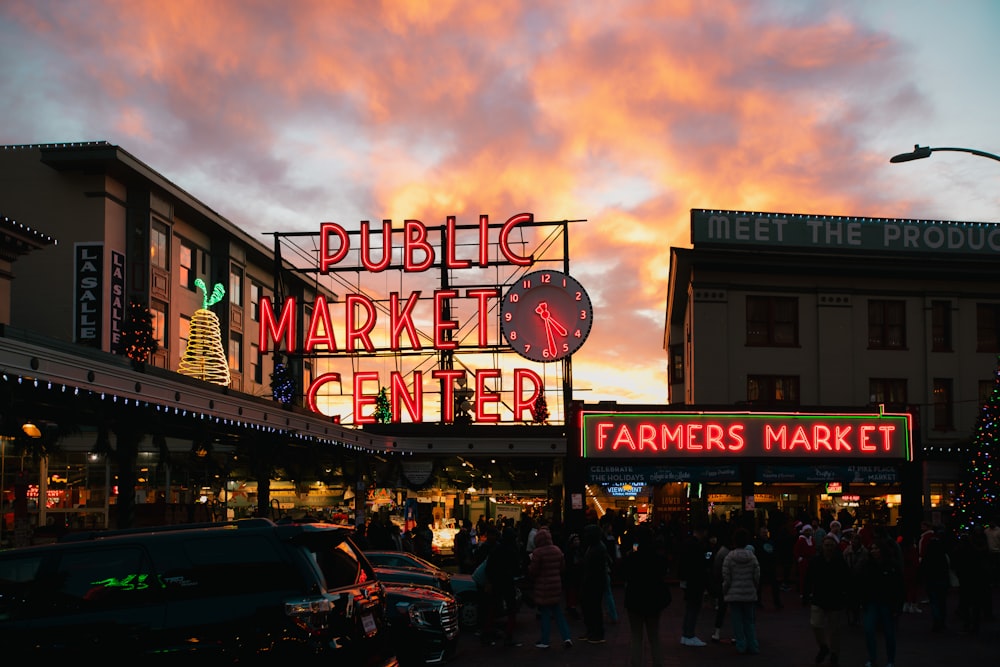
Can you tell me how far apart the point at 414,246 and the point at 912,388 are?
71.5ft

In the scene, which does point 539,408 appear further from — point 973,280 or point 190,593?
point 190,593

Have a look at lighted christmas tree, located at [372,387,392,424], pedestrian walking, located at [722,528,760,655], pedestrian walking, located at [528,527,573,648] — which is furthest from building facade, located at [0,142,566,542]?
pedestrian walking, located at [722,528,760,655]

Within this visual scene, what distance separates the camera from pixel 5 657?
28.6 ft

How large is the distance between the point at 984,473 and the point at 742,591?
18839 mm

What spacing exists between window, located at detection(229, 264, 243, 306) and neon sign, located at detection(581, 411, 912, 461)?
25410mm

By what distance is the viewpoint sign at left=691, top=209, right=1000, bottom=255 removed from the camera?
142 feet

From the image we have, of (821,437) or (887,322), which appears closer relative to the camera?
(821,437)

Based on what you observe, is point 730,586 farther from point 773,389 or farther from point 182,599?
point 773,389

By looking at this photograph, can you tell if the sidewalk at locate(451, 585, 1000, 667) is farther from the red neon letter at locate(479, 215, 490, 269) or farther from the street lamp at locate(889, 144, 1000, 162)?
the red neon letter at locate(479, 215, 490, 269)

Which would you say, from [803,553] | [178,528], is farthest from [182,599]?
[803,553]

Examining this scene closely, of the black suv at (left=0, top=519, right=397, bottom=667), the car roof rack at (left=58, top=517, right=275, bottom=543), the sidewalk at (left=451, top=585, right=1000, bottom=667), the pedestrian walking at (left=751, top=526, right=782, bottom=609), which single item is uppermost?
the car roof rack at (left=58, top=517, right=275, bottom=543)

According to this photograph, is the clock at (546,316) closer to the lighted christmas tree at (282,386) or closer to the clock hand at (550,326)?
the clock hand at (550,326)

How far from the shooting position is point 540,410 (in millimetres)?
52188

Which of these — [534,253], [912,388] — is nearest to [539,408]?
[534,253]
